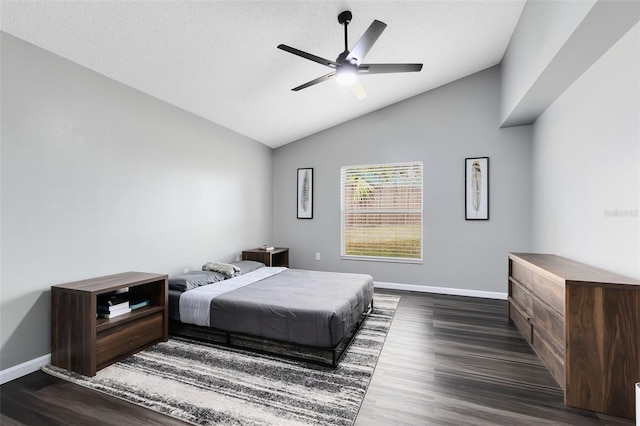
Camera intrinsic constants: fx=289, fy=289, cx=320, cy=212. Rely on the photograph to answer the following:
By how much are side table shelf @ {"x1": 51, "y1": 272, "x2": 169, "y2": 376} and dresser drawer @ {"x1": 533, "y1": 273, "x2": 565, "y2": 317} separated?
10.6ft

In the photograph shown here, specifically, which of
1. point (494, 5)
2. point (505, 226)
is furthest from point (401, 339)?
point (494, 5)

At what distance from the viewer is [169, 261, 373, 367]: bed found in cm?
235

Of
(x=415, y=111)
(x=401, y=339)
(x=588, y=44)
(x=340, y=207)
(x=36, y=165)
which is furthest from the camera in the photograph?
(x=340, y=207)

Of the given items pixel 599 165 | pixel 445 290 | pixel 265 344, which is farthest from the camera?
pixel 445 290

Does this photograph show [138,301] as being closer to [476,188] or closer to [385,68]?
[385,68]

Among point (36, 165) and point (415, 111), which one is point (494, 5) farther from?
point (36, 165)

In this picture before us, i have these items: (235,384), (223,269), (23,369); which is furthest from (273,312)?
(23,369)

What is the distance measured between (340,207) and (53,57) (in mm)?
3963

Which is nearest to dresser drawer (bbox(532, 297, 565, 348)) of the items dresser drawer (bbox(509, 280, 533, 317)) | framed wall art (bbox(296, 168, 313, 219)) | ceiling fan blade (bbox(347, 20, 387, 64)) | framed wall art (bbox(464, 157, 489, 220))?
dresser drawer (bbox(509, 280, 533, 317))

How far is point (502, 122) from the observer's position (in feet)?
13.2

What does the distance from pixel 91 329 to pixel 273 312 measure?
134 centimetres

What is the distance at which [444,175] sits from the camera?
4504 mm

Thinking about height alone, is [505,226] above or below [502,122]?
below

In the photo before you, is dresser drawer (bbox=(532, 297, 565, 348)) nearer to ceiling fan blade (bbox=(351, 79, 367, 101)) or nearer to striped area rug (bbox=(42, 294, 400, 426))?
striped area rug (bbox=(42, 294, 400, 426))
